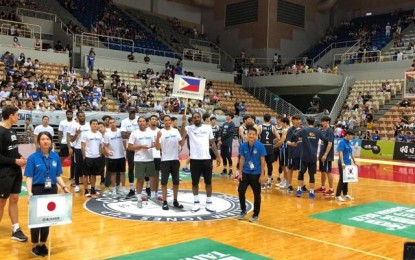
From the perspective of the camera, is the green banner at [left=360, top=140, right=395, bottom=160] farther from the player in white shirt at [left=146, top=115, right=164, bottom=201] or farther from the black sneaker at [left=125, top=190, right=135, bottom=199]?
the black sneaker at [left=125, top=190, right=135, bottom=199]

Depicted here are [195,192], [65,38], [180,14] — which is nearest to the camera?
[195,192]

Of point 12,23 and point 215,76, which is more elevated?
point 12,23

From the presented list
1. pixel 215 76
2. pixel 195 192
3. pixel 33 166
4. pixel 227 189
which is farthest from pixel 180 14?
pixel 33 166

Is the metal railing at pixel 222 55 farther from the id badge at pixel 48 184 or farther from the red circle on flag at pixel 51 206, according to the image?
the red circle on flag at pixel 51 206

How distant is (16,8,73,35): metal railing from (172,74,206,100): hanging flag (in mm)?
19678

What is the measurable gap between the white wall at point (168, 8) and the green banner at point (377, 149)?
20.1m

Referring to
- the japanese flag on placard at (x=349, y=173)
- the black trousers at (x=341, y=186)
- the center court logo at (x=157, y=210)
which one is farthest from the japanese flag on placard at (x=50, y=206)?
the black trousers at (x=341, y=186)

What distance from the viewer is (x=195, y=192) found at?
8.74m

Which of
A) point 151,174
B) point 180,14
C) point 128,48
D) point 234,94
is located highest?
point 180,14

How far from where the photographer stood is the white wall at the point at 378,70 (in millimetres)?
27719

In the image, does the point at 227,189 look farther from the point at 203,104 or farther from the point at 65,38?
the point at 65,38

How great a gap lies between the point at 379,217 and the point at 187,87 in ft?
14.9

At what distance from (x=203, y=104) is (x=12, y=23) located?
11447 mm

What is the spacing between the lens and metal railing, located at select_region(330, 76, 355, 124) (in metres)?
27.9
